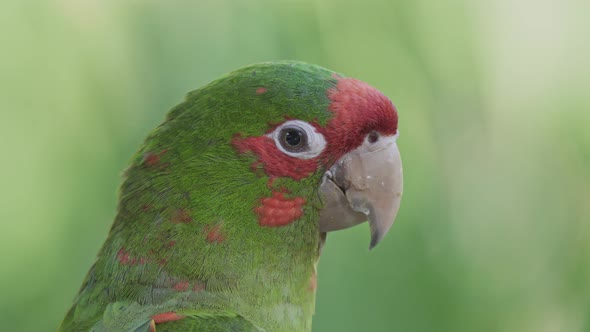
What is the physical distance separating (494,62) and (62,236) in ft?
4.81

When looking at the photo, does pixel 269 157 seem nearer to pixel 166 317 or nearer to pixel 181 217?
pixel 181 217

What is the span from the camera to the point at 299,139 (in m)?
1.39

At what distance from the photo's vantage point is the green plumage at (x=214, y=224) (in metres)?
1.33

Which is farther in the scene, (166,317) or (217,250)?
(217,250)

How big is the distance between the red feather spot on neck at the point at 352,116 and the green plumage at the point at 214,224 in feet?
0.08

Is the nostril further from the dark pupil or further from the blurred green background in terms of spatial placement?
the blurred green background

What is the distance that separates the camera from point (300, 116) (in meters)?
1.38

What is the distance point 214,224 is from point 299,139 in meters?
0.23

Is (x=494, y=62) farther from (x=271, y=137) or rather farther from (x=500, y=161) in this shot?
(x=271, y=137)

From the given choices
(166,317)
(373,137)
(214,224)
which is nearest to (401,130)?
(373,137)

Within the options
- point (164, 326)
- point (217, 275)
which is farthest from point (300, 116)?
point (164, 326)

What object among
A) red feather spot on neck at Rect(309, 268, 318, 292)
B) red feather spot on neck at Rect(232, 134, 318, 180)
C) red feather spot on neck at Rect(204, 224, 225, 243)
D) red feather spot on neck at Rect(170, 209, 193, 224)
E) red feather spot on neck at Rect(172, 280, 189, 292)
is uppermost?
red feather spot on neck at Rect(232, 134, 318, 180)

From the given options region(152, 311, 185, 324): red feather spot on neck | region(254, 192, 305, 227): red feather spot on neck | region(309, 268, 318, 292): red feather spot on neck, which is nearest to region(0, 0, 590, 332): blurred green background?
region(309, 268, 318, 292): red feather spot on neck

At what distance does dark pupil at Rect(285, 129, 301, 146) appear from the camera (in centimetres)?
139
